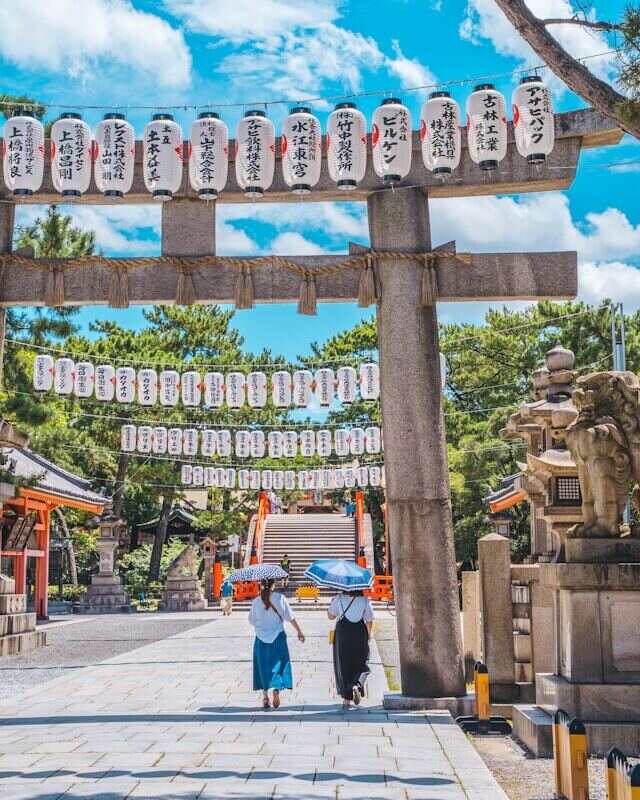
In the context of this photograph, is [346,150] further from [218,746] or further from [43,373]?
[43,373]

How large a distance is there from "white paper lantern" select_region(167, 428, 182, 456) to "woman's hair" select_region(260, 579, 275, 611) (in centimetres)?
2103

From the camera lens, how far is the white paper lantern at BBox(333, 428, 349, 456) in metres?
33.9

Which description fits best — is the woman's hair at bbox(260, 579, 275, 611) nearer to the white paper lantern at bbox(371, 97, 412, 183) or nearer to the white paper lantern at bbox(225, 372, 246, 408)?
the white paper lantern at bbox(371, 97, 412, 183)

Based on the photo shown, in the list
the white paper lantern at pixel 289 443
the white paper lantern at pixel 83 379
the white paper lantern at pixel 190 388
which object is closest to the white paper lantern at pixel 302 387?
the white paper lantern at pixel 190 388

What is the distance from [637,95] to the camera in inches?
248

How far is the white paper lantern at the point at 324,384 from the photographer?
25.9 m

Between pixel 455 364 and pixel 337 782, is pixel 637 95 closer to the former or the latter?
pixel 337 782

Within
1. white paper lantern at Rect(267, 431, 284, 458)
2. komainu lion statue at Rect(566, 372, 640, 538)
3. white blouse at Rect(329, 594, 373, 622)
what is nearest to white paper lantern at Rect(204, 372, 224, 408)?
white paper lantern at Rect(267, 431, 284, 458)

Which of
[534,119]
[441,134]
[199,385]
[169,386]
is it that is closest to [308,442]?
[199,385]

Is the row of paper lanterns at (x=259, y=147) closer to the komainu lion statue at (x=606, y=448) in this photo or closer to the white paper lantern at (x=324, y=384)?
the komainu lion statue at (x=606, y=448)

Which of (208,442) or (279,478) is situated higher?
(208,442)

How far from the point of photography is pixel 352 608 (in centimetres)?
1103

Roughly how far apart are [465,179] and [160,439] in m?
21.8

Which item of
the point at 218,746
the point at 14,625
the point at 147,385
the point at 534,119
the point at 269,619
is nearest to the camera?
the point at 218,746
